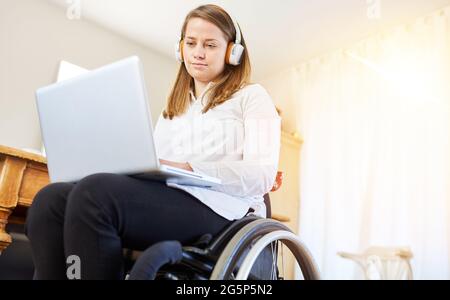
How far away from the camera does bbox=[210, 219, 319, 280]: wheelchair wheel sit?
0.69m

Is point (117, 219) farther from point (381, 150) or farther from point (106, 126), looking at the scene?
point (381, 150)

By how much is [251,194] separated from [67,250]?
1.19 ft

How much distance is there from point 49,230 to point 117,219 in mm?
148

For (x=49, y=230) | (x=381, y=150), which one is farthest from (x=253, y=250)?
(x=381, y=150)

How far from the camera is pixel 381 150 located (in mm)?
2637

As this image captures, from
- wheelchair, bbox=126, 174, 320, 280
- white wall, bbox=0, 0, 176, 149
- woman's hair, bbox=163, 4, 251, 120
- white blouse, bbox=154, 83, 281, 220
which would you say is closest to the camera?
wheelchair, bbox=126, 174, 320, 280

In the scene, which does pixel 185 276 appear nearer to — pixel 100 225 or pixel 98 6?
pixel 100 225

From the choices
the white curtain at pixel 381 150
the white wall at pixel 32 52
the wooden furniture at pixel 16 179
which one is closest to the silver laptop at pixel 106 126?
the wooden furniture at pixel 16 179

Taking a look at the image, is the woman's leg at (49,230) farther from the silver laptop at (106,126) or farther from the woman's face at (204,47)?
the woman's face at (204,47)

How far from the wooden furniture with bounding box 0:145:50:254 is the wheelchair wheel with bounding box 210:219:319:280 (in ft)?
2.37

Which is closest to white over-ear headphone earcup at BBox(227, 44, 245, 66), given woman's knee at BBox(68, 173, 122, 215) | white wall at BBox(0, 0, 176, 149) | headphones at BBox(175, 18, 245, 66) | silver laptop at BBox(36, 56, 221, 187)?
headphones at BBox(175, 18, 245, 66)

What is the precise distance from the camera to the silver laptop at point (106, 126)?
27.4 inches

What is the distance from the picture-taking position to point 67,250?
658mm

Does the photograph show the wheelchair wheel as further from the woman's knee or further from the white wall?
the white wall
